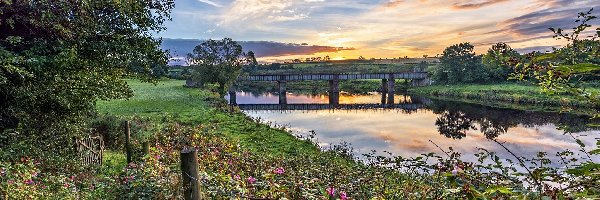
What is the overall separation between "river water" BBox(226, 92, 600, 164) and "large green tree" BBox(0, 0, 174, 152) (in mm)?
13890

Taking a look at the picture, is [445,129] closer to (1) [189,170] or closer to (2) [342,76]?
(1) [189,170]

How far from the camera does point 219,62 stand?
217 feet

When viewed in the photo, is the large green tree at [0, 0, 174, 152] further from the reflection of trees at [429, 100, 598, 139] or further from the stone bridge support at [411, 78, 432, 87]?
the stone bridge support at [411, 78, 432, 87]

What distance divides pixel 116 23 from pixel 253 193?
1038cm

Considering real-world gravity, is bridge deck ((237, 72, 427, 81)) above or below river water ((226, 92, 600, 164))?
above

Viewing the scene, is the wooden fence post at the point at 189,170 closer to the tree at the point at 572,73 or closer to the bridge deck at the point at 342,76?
the tree at the point at 572,73

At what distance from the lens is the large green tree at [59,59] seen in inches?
429

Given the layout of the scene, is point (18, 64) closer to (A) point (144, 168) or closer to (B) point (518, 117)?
(A) point (144, 168)

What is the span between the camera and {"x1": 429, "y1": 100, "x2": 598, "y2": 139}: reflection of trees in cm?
3108

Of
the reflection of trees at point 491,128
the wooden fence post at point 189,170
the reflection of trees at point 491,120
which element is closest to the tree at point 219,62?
the reflection of trees at point 491,120

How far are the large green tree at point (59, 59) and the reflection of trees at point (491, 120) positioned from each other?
22900 mm

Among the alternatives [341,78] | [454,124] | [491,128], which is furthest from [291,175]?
[341,78]

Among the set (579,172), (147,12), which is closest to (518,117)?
(147,12)

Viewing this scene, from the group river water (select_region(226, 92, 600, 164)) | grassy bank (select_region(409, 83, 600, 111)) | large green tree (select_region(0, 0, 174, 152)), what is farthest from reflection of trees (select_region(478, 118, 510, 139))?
large green tree (select_region(0, 0, 174, 152))
